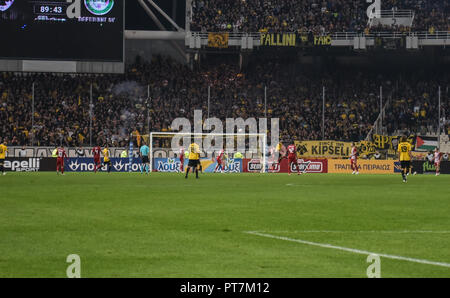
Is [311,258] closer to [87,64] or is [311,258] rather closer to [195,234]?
[195,234]

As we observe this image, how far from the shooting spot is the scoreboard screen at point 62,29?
5259cm

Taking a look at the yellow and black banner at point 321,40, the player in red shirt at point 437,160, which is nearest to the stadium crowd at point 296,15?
the yellow and black banner at point 321,40

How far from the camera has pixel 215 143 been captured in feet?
171

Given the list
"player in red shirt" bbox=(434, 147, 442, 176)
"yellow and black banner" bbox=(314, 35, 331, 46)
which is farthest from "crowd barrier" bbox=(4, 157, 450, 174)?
"yellow and black banner" bbox=(314, 35, 331, 46)

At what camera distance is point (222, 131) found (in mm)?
53281

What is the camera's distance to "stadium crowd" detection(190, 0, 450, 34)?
63.6m

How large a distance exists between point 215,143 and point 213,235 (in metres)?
40.7

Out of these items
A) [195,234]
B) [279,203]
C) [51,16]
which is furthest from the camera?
[51,16]

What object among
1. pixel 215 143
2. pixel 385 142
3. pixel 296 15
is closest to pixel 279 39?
pixel 296 15

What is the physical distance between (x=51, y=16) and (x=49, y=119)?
24.4 feet

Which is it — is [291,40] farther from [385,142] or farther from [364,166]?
[364,166]

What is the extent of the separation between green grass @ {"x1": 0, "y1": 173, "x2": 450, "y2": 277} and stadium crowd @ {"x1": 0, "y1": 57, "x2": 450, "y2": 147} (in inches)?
1293
